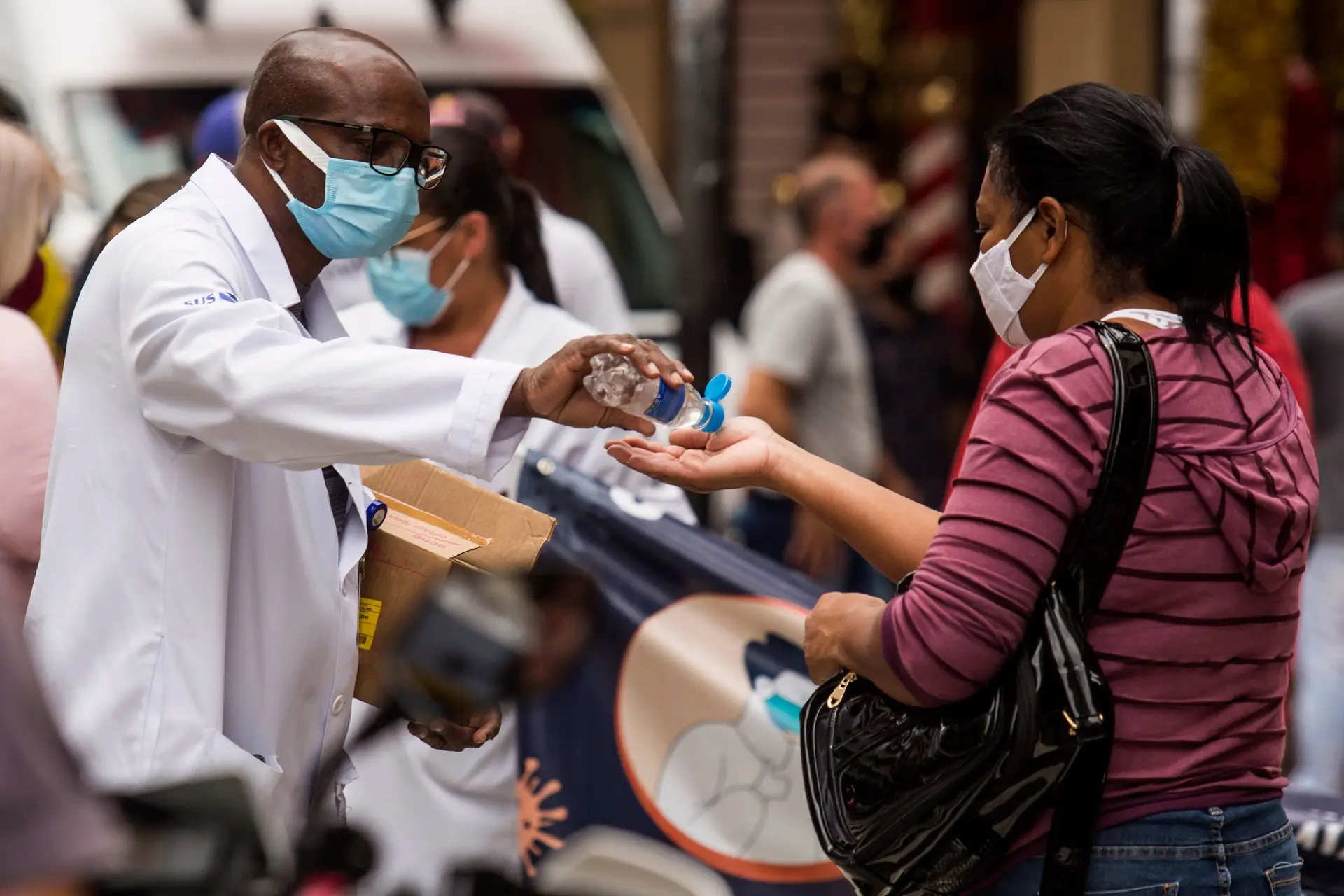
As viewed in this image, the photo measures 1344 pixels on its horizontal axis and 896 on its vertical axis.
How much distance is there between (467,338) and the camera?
4.26 metres

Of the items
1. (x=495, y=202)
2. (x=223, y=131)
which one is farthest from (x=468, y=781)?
(x=223, y=131)

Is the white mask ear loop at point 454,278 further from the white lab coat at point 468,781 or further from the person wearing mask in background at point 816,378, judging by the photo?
the person wearing mask in background at point 816,378

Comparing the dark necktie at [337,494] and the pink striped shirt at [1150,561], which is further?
the dark necktie at [337,494]

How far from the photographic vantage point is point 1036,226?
2549 millimetres

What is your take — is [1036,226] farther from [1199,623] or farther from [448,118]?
[448,118]

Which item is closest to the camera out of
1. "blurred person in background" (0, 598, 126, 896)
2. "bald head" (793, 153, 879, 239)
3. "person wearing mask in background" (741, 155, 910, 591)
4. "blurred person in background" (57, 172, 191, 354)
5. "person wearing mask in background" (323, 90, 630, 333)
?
"blurred person in background" (0, 598, 126, 896)

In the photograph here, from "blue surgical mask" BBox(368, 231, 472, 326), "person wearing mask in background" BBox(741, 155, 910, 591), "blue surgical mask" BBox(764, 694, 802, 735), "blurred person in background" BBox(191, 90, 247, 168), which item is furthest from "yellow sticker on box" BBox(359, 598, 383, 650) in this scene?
"person wearing mask in background" BBox(741, 155, 910, 591)

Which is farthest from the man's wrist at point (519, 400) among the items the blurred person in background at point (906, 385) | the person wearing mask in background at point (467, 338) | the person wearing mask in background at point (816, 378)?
the blurred person in background at point (906, 385)

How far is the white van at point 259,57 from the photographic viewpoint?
6.47 metres

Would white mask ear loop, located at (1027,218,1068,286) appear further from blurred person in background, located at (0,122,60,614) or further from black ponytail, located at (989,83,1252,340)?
blurred person in background, located at (0,122,60,614)

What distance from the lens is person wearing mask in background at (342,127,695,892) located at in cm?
401

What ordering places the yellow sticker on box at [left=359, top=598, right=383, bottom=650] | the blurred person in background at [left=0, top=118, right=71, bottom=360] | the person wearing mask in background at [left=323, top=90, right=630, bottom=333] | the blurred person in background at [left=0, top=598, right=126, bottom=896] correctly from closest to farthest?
the blurred person in background at [left=0, top=598, right=126, bottom=896], the yellow sticker on box at [left=359, top=598, right=383, bottom=650], the blurred person in background at [left=0, top=118, right=71, bottom=360], the person wearing mask in background at [left=323, top=90, right=630, bottom=333]

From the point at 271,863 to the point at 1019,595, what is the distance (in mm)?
1050

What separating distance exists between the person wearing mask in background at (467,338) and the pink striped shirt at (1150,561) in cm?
168
